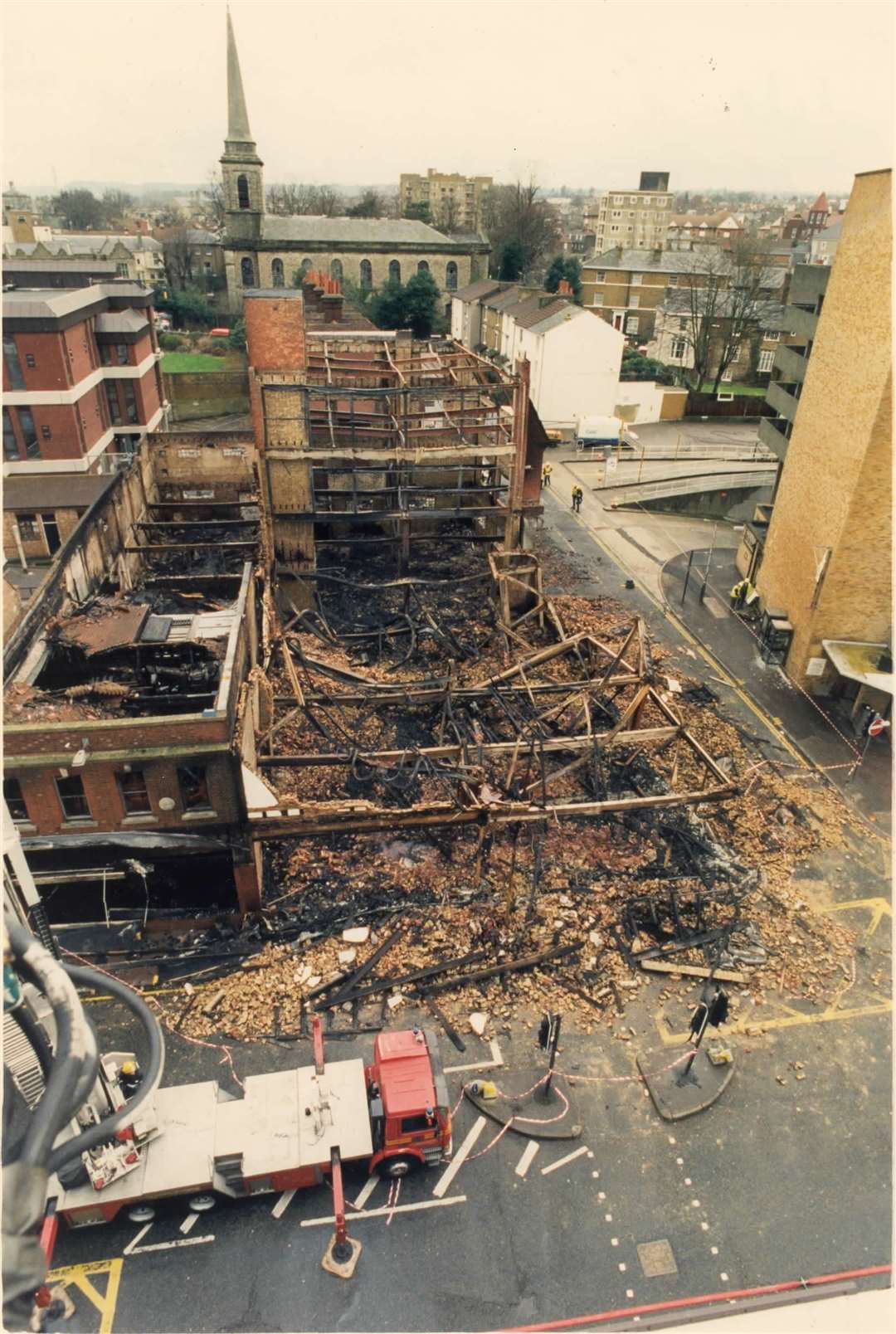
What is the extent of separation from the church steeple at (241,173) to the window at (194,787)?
87382 mm

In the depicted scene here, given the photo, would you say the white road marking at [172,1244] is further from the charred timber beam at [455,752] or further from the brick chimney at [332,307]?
the brick chimney at [332,307]

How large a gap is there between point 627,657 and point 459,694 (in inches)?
265

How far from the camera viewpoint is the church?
282 ft

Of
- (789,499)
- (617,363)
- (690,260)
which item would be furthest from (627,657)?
(690,260)

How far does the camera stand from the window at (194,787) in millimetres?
17797

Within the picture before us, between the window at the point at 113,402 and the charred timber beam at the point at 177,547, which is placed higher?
the window at the point at 113,402

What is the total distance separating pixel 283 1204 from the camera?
14.0 metres

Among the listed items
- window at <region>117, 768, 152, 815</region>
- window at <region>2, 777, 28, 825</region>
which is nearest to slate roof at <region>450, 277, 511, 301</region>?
window at <region>117, 768, 152, 815</region>

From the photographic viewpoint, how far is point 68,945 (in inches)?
730

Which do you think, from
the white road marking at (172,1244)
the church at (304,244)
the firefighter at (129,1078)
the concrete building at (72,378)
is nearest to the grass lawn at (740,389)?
the church at (304,244)

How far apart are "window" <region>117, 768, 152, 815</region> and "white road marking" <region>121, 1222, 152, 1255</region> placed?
8150 mm

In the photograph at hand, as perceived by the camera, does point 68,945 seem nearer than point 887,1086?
No

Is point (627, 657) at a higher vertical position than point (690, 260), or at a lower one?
lower

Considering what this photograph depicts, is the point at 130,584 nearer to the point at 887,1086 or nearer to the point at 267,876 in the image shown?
the point at 267,876
